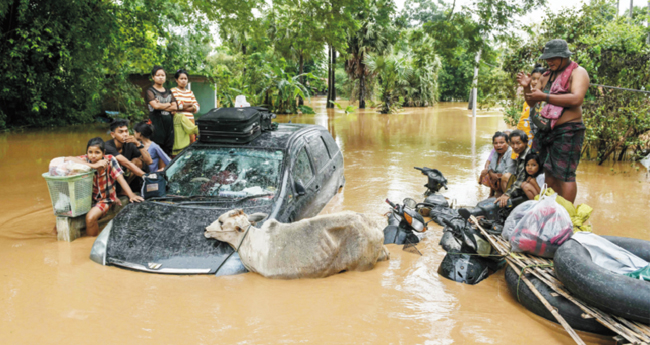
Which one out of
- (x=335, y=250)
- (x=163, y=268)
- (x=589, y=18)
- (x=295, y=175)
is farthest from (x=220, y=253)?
(x=589, y=18)

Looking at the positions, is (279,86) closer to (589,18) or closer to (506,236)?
(589,18)

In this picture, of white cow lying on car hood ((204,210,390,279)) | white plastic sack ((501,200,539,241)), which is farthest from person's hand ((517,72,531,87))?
white cow lying on car hood ((204,210,390,279))

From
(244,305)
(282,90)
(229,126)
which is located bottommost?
(244,305)

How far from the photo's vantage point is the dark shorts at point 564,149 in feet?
15.8

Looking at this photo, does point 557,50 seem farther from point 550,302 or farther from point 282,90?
point 282,90

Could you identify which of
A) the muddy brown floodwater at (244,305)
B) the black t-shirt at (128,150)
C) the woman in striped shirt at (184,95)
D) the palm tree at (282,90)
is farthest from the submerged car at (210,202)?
the palm tree at (282,90)

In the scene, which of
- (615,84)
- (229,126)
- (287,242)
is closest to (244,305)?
(287,242)

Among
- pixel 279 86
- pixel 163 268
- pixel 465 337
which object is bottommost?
pixel 465 337

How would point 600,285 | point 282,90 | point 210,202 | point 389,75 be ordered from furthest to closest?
1. point 389,75
2. point 282,90
3. point 210,202
4. point 600,285

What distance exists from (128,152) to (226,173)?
1702 millimetres

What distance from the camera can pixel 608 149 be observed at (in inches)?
408

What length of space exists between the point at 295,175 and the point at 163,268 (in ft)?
5.79

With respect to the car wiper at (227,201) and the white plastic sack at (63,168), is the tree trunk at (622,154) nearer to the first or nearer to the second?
the car wiper at (227,201)

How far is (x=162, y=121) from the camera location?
6777 mm
